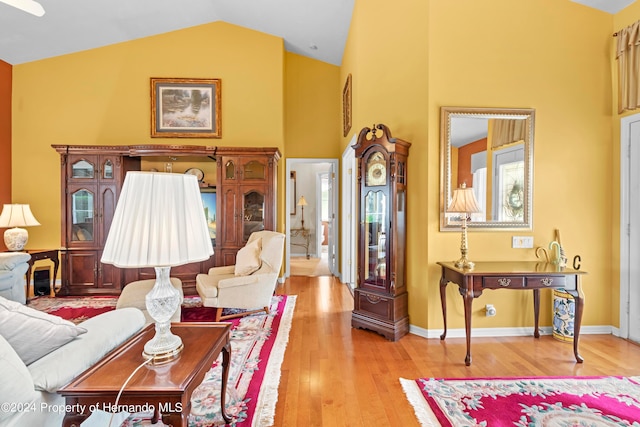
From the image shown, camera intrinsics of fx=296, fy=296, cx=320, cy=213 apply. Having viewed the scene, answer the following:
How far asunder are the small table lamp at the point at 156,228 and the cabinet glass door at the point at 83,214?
4069mm

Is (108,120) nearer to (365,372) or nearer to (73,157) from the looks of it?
→ (73,157)

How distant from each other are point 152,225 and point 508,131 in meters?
3.38

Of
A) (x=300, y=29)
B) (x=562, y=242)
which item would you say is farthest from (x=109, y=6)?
(x=562, y=242)

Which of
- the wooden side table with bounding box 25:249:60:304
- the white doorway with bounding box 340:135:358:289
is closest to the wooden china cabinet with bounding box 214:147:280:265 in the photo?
the white doorway with bounding box 340:135:358:289

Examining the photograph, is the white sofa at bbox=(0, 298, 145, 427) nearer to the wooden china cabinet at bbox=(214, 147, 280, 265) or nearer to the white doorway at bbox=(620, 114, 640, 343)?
the wooden china cabinet at bbox=(214, 147, 280, 265)

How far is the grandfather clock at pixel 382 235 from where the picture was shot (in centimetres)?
300

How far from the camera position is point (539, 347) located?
2.82 meters

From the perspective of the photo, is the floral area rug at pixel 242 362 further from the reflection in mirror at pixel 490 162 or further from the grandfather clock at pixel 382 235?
the reflection in mirror at pixel 490 162

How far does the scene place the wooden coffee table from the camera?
1.08 metres

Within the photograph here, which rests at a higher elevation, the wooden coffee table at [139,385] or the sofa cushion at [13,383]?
the sofa cushion at [13,383]

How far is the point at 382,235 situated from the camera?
315 centimetres

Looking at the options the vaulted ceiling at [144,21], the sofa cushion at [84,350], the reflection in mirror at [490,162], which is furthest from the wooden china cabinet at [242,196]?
the sofa cushion at [84,350]

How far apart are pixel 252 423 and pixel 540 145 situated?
3.62m

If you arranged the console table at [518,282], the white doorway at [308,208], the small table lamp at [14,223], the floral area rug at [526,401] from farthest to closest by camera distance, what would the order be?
the white doorway at [308,208] → the small table lamp at [14,223] → the console table at [518,282] → the floral area rug at [526,401]
